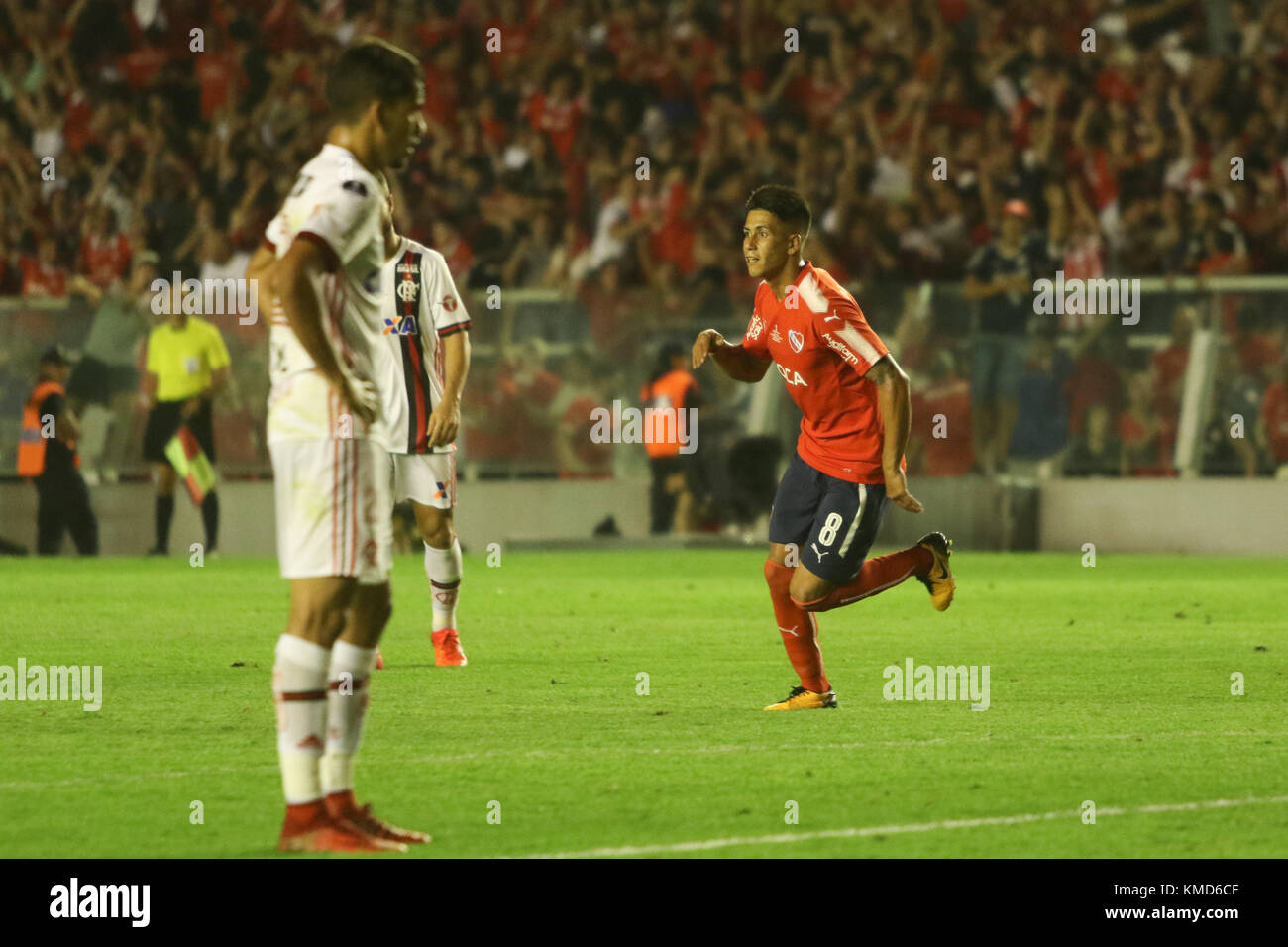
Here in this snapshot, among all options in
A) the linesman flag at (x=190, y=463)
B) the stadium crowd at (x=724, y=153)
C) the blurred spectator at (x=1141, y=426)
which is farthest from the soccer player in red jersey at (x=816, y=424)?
the linesman flag at (x=190, y=463)

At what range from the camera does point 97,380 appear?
19922mm

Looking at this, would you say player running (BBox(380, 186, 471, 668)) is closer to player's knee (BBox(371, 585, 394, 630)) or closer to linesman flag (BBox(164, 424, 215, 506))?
player's knee (BBox(371, 585, 394, 630))

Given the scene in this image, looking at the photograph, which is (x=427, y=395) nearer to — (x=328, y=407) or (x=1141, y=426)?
(x=328, y=407)

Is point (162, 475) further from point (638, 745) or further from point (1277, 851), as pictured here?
point (1277, 851)

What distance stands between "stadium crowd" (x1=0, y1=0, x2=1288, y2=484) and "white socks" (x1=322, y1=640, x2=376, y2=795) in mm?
13906

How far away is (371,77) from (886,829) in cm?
256

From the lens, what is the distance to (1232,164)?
21391mm

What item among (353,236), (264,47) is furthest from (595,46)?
(353,236)

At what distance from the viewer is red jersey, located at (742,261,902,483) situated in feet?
28.6

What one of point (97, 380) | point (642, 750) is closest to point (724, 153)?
point (97, 380)

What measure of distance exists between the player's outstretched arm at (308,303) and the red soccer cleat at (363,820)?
1108 millimetres

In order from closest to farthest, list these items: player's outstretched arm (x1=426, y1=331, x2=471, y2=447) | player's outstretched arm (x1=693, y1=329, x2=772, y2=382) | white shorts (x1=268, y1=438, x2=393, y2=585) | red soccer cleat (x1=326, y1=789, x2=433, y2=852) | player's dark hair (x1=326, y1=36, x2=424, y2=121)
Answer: white shorts (x1=268, y1=438, x2=393, y2=585)
player's dark hair (x1=326, y1=36, x2=424, y2=121)
red soccer cleat (x1=326, y1=789, x2=433, y2=852)
player's outstretched arm (x1=693, y1=329, x2=772, y2=382)
player's outstretched arm (x1=426, y1=331, x2=471, y2=447)

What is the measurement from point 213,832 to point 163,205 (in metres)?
17.2

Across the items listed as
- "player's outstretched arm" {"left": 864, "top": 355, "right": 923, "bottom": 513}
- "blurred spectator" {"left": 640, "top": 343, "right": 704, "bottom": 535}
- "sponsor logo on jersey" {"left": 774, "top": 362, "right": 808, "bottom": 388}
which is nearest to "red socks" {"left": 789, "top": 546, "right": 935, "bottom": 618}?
"player's outstretched arm" {"left": 864, "top": 355, "right": 923, "bottom": 513}
